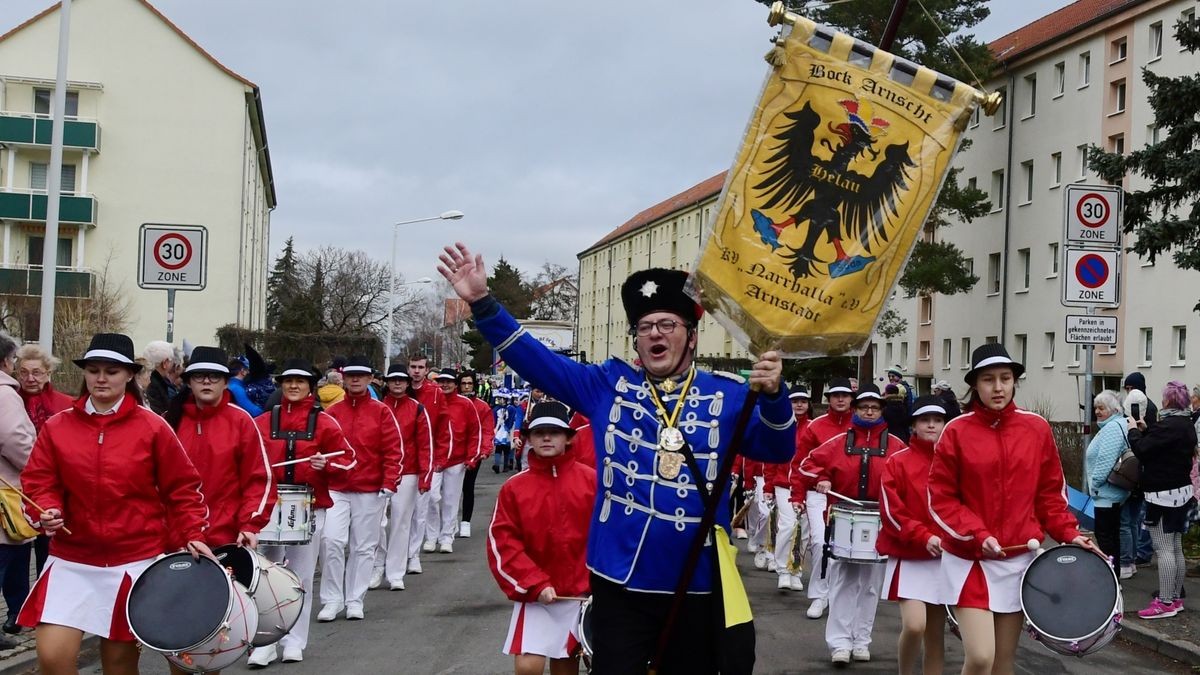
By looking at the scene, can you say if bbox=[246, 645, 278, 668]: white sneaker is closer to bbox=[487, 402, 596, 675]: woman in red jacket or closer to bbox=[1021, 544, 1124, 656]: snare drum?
bbox=[487, 402, 596, 675]: woman in red jacket

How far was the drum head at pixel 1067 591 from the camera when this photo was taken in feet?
22.0

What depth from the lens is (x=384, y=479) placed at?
37.9 ft

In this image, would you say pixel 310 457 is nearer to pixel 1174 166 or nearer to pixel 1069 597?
pixel 1069 597

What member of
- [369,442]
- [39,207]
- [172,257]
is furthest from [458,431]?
[39,207]

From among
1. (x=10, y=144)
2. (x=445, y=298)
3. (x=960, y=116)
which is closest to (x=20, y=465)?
(x=960, y=116)

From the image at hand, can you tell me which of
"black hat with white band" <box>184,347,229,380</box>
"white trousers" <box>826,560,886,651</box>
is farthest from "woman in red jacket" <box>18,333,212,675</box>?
"white trousers" <box>826,560,886,651</box>

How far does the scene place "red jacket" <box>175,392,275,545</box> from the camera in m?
7.71

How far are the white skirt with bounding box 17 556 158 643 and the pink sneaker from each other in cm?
929

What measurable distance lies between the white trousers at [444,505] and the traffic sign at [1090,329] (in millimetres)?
7862

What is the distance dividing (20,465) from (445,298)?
9589 centimetres

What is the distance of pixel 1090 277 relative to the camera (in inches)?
491

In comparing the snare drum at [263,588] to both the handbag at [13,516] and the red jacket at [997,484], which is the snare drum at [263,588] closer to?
the handbag at [13,516]

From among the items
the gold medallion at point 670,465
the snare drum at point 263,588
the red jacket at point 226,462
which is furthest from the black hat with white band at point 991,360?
the red jacket at point 226,462

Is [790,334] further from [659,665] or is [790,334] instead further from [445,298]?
[445,298]
